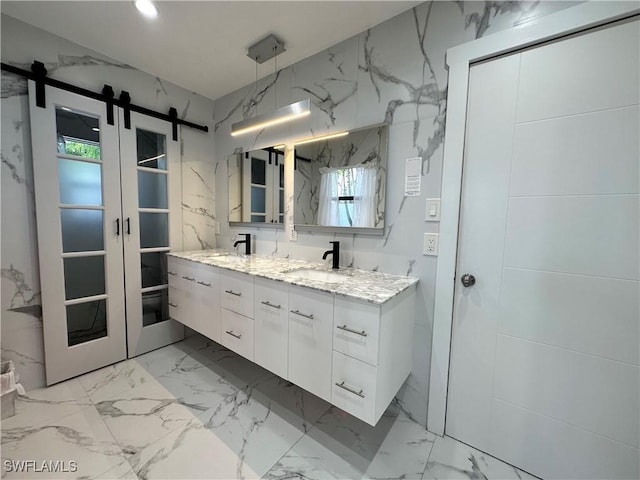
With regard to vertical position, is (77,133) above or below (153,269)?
above

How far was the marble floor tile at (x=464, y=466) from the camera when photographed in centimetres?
133

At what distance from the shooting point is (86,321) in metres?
2.13

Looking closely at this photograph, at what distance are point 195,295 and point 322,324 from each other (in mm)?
1330

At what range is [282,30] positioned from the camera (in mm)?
1766

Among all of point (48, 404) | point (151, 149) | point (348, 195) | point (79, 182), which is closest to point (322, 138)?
point (348, 195)

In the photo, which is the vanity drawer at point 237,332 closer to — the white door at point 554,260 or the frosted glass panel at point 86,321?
the frosted glass panel at point 86,321

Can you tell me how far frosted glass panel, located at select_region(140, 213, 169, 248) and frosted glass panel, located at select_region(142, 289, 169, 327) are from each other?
481mm

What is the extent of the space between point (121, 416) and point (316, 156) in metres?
2.19

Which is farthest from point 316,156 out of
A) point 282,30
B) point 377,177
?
point 282,30

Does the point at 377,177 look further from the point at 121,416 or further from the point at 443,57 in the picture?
the point at 121,416

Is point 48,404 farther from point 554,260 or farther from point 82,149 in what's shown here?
point 554,260

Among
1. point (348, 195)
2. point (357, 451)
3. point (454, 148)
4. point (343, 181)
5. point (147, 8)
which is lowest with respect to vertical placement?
point (357, 451)

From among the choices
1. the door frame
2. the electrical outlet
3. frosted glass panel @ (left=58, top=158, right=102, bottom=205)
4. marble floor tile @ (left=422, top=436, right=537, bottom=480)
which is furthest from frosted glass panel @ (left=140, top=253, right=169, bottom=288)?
marble floor tile @ (left=422, top=436, right=537, bottom=480)

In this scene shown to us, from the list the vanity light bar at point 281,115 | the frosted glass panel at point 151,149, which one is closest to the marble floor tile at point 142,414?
the frosted glass panel at point 151,149
